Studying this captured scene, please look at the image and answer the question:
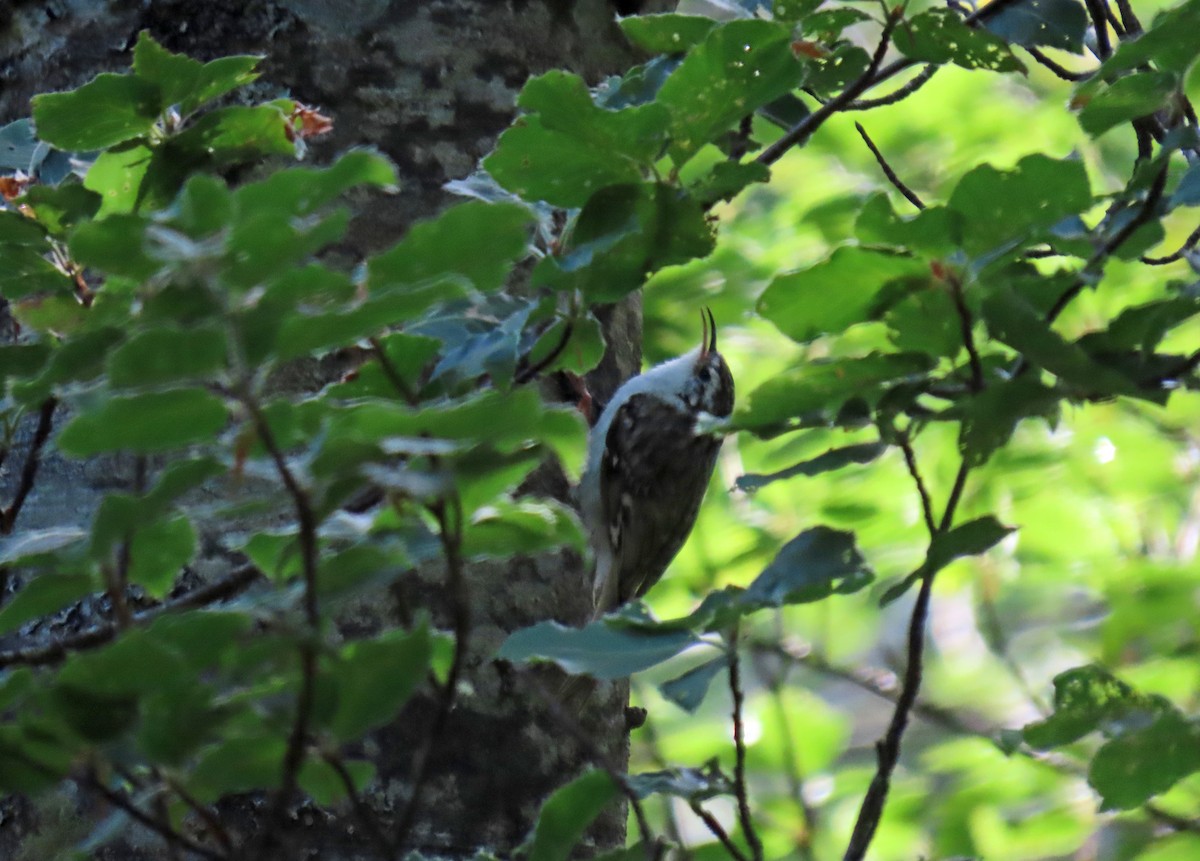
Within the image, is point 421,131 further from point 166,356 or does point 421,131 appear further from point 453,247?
point 166,356

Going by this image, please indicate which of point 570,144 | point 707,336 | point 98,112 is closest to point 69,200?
point 98,112

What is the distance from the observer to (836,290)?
1.00m

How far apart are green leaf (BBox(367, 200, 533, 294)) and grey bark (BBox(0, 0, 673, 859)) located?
0.79m

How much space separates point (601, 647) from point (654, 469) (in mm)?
2069

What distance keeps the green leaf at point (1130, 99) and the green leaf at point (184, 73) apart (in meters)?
0.71

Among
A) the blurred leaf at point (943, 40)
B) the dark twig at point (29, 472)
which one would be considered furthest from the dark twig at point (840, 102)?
the dark twig at point (29, 472)

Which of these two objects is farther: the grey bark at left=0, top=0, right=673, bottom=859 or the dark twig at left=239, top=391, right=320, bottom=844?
the grey bark at left=0, top=0, right=673, bottom=859

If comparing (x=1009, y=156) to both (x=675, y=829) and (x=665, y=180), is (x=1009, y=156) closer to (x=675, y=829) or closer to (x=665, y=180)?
(x=675, y=829)

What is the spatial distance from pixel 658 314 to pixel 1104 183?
5.00ft

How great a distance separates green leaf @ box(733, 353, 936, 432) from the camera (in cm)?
99

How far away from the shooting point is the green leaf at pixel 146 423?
0.66 m

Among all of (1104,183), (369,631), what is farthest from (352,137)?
(1104,183)

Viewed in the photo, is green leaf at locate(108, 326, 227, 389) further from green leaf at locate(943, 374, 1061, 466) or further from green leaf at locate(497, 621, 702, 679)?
green leaf at locate(943, 374, 1061, 466)

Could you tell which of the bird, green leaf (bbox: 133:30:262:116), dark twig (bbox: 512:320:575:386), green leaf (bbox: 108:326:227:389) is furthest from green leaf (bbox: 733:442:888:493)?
the bird
